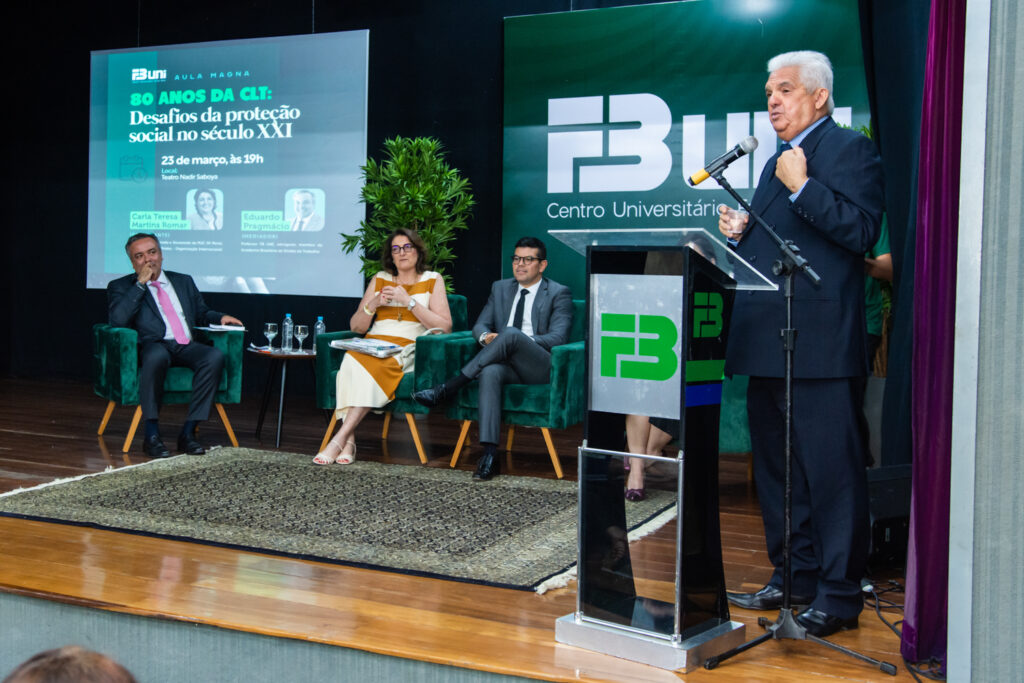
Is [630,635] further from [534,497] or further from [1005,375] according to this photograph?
[534,497]

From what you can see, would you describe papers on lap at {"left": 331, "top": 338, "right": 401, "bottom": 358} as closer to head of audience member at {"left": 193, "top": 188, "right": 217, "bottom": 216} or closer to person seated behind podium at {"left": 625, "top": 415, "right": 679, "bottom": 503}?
person seated behind podium at {"left": 625, "top": 415, "right": 679, "bottom": 503}

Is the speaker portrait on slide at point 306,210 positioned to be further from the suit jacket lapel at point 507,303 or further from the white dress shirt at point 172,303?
the suit jacket lapel at point 507,303

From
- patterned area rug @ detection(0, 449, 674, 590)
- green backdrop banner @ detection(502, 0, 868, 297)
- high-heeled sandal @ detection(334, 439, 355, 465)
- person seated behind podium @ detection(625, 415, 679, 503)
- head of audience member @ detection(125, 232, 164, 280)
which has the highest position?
green backdrop banner @ detection(502, 0, 868, 297)

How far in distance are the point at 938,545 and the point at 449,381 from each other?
295 cm

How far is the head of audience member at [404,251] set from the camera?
5297mm

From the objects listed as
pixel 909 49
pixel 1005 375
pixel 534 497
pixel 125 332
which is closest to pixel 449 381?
pixel 534 497

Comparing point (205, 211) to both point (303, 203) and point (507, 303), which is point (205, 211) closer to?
point (303, 203)

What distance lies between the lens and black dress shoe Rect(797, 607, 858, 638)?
8.12ft

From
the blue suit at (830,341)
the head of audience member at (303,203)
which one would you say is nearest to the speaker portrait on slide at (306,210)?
the head of audience member at (303,203)

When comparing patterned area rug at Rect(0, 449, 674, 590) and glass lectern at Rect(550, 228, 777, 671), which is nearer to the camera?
glass lectern at Rect(550, 228, 777, 671)

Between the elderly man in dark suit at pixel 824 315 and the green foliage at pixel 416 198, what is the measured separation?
4009 mm

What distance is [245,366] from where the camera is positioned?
26.4ft

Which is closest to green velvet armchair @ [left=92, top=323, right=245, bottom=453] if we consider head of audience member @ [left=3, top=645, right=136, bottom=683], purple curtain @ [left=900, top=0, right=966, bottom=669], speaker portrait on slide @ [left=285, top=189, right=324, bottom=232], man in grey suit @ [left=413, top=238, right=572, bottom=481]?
man in grey suit @ [left=413, top=238, right=572, bottom=481]

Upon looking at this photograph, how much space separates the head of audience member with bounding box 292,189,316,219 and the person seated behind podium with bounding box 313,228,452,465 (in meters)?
2.38
